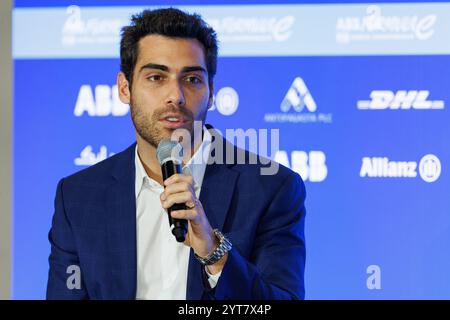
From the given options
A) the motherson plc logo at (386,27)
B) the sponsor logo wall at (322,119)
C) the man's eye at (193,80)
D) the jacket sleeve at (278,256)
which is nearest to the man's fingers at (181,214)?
the jacket sleeve at (278,256)

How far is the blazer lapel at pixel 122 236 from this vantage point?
3.20m

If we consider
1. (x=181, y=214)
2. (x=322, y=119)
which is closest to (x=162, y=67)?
(x=322, y=119)

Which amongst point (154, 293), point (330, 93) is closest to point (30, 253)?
point (154, 293)

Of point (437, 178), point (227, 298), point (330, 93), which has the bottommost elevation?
point (227, 298)

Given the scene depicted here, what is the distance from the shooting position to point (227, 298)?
10.0ft

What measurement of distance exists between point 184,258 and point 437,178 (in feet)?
3.84

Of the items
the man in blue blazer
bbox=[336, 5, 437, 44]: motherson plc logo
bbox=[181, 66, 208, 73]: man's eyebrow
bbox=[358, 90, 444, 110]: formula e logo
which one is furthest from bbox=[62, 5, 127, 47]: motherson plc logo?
bbox=[358, 90, 444, 110]: formula e logo

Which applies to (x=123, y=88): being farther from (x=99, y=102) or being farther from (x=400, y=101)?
(x=400, y=101)

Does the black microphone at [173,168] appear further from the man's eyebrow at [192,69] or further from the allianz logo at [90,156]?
the allianz logo at [90,156]

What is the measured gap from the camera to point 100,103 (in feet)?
11.5

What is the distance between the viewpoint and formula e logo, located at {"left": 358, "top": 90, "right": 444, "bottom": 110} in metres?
3.42

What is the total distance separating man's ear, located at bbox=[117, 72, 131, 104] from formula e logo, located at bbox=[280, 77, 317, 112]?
69 centimetres

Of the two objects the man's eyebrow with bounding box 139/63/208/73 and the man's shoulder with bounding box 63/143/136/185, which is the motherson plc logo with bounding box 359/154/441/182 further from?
the man's shoulder with bounding box 63/143/136/185

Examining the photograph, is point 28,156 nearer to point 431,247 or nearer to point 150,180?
point 150,180
